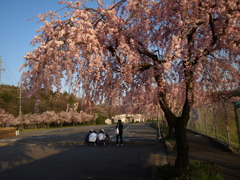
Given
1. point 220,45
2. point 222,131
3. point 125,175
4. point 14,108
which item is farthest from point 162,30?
point 14,108

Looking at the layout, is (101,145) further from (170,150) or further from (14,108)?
(14,108)

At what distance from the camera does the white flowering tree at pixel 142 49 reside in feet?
18.3

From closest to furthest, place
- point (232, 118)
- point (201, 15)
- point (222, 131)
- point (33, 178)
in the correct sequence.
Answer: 1. point (201, 15)
2. point (33, 178)
3. point (232, 118)
4. point (222, 131)

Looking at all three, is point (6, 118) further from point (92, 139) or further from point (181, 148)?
point (181, 148)

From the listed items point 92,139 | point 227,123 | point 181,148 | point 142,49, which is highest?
point 142,49

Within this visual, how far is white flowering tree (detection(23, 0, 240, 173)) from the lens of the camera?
5590 mm

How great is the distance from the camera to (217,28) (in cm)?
569

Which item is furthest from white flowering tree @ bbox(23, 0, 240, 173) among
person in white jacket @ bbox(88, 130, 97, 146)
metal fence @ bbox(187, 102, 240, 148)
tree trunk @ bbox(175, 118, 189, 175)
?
person in white jacket @ bbox(88, 130, 97, 146)

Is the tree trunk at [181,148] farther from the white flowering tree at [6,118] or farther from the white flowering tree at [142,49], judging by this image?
the white flowering tree at [6,118]

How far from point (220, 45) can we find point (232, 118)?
20.9ft

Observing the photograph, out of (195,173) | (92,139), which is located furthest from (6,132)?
(195,173)

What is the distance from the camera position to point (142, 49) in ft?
21.9

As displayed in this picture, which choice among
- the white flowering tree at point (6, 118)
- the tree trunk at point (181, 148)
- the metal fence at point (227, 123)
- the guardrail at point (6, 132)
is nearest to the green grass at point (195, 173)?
the tree trunk at point (181, 148)

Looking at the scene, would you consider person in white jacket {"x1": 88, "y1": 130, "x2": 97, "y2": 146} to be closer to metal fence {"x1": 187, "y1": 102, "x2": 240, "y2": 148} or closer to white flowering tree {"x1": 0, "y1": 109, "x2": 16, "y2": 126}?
metal fence {"x1": 187, "y1": 102, "x2": 240, "y2": 148}
